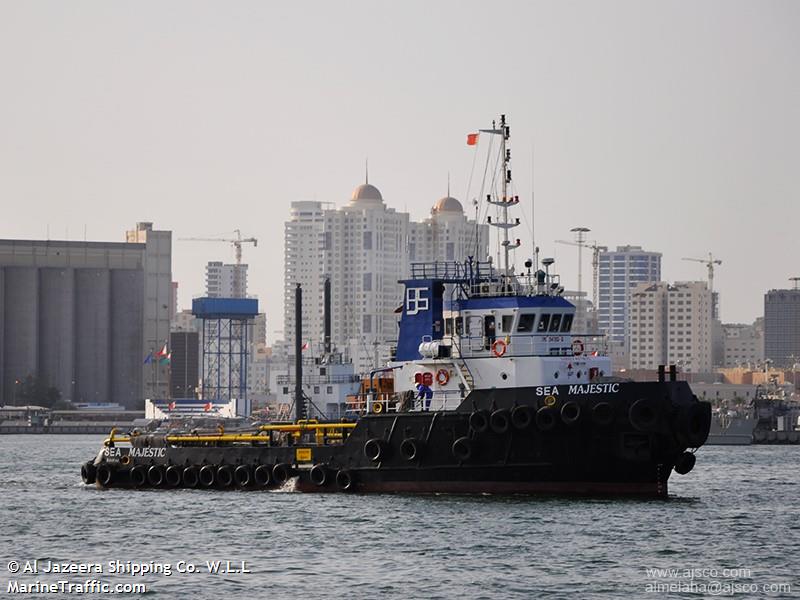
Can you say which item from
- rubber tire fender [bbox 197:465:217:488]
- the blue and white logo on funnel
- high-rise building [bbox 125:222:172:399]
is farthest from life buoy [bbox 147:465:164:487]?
high-rise building [bbox 125:222:172:399]

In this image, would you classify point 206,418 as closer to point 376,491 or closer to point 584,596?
point 376,491

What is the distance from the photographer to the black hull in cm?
3984

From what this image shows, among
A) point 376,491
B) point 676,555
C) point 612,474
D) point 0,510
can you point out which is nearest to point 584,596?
point 676,555

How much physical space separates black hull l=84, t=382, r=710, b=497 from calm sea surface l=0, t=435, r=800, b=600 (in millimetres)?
591

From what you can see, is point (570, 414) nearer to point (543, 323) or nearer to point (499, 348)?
point (499, 348)

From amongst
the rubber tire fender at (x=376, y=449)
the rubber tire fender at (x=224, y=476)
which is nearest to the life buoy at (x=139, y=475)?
the rubber tire fender at (x=224, y=476)

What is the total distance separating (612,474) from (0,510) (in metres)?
16.8

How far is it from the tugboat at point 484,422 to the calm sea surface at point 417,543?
676 millimetres

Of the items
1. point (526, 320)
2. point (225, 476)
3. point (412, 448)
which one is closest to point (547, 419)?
point (526, 320)

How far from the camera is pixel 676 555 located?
109 ft

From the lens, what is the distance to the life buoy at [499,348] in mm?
42469

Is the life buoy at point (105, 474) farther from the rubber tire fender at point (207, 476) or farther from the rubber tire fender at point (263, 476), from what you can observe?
the rubber tire fender at point (263, 476)

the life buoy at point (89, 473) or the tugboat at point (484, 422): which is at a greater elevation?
the tugboat at point (484, 422)

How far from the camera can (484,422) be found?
4069 cm
